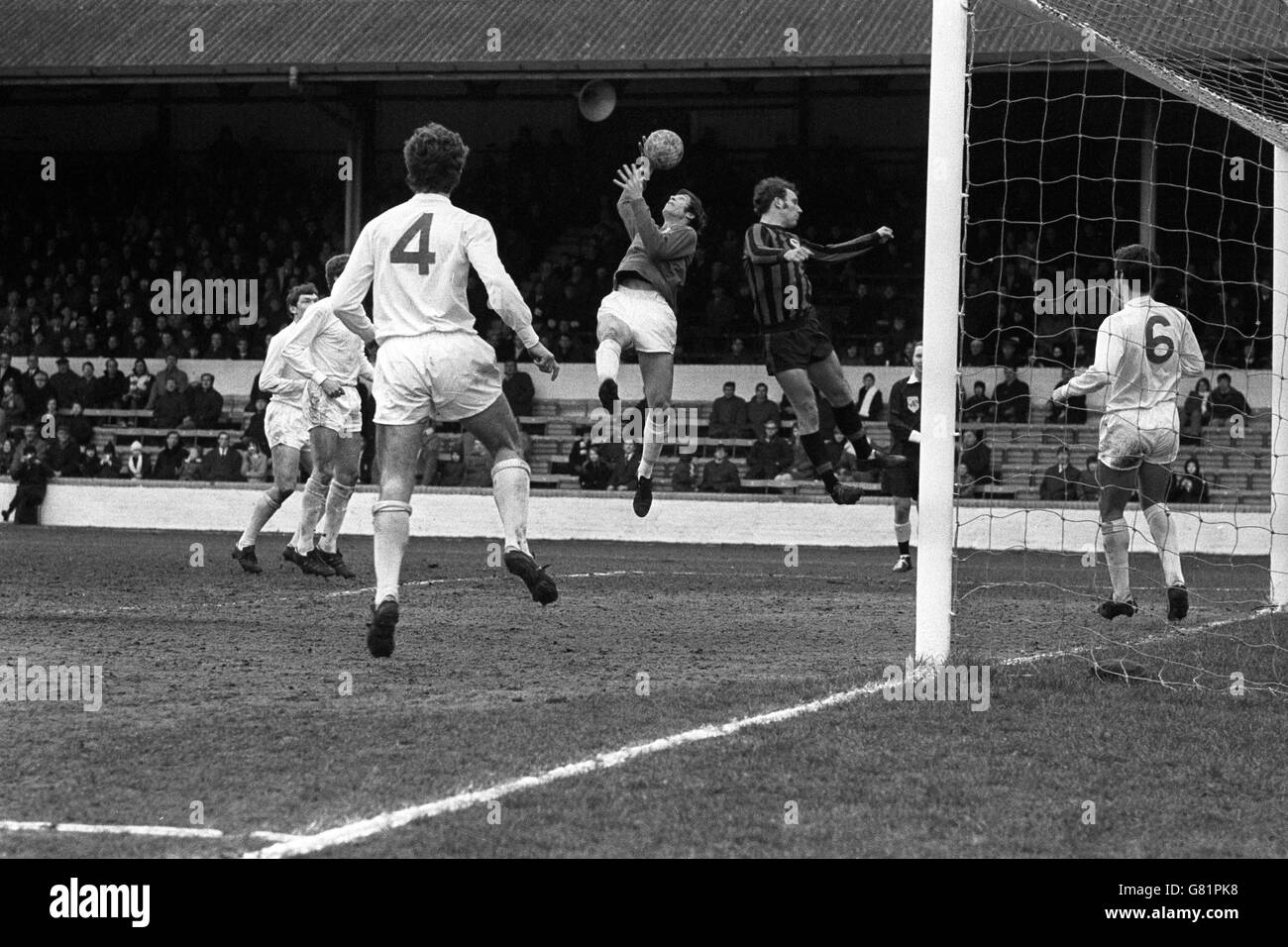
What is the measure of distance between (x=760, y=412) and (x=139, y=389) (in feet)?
33.6

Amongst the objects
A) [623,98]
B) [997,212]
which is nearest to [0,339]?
[623,98]

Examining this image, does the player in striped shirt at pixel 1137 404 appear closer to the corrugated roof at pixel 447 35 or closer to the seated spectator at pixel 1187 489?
the seated spectator at pixel 1187 489

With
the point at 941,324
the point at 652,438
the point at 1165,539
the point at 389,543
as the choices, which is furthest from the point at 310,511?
the point at 941,324

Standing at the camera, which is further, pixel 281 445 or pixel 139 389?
pixel 139 389

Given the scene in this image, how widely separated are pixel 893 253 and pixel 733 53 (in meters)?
5.57

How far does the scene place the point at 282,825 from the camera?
4.96 metres

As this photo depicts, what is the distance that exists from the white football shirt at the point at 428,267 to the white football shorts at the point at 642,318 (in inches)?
→ 124

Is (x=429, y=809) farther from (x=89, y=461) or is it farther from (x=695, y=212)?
(x=89, y=461)

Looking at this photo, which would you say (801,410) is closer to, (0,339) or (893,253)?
(893,253)

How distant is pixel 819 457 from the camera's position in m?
11.2

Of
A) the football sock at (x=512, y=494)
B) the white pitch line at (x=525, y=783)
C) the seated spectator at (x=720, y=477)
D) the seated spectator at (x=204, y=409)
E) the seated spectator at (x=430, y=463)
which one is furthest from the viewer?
the seated spectator at (x=204, y=409)

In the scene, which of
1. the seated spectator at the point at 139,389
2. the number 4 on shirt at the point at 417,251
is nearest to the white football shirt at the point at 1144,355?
the number 4 on shirt at the point at 417,251

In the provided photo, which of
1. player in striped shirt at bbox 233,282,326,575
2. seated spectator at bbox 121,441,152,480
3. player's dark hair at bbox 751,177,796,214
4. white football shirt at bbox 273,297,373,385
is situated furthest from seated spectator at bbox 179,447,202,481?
player's dark hair at bbox 751,177,796,214

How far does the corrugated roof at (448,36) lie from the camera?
2423 centimetres
